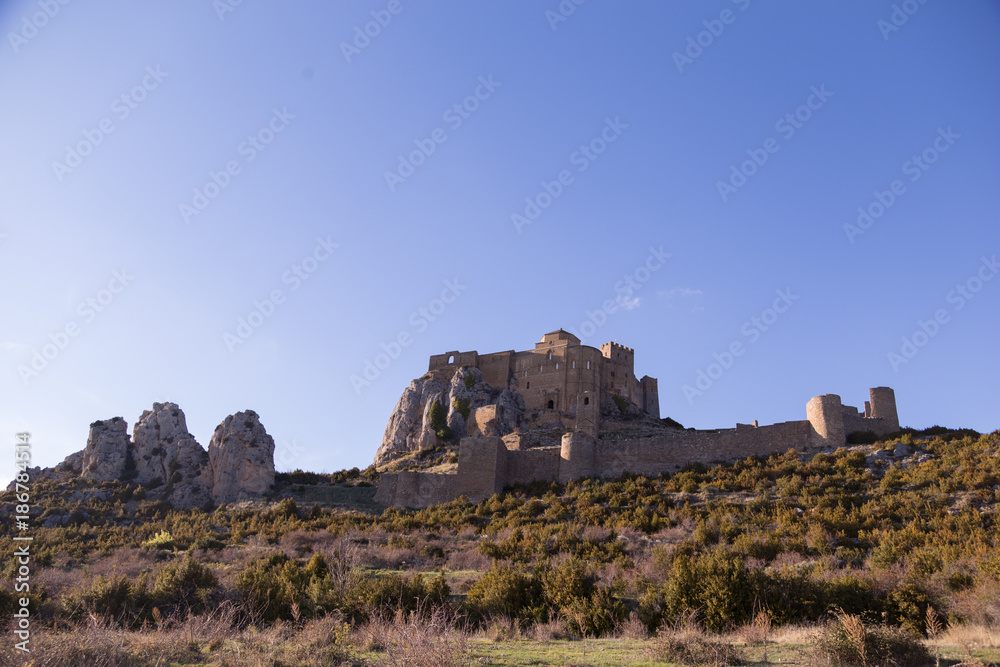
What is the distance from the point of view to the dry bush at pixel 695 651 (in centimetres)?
832

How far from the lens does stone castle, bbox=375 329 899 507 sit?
29109 mm

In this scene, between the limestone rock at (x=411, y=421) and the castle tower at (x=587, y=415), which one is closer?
the castle tower at (x=587, y=415)

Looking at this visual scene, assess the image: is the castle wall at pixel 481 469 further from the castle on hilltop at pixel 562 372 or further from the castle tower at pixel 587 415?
the castle on hilltop at pixel 562 372

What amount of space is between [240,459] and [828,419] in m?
28.1

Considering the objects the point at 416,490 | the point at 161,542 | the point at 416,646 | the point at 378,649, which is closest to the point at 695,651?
the point at 416,646

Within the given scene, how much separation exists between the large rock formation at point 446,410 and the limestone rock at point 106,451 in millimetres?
15815

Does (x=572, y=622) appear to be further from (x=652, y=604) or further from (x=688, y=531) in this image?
(x=688, y=531)

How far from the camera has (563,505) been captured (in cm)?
2745

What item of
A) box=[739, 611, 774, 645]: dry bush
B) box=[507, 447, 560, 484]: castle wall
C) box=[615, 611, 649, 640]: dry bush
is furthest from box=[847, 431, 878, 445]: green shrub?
box=[615, 611, 649, 640]: dry bush

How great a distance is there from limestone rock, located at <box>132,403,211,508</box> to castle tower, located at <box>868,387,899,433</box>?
31818mm

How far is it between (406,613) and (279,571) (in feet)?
18.6

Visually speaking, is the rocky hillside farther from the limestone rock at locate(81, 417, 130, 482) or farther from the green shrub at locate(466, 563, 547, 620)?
the green shrub at locate(466, 563, 547, 620)

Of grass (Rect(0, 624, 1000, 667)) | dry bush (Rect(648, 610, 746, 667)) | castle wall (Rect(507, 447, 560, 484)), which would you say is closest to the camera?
grass (Rect(0, 624, 1000, 667))

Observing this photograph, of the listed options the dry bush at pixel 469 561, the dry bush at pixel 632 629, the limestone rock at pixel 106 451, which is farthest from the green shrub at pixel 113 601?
the limestone rock at pixel 106 451
